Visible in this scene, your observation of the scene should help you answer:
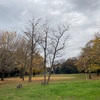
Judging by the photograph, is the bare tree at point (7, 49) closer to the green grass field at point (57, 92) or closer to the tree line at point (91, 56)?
the tree line at point (91, 56)

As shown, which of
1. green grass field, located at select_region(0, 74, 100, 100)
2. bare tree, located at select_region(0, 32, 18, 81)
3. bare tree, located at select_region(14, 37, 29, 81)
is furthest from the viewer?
bare tree, located at select_region(14, 37, 29, 81)

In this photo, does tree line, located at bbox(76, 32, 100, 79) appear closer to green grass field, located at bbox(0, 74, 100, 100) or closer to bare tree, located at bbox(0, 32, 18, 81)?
bare tree, located at bbox(0, 32, 18, 81)

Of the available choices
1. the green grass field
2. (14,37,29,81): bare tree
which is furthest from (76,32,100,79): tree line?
the green grass field

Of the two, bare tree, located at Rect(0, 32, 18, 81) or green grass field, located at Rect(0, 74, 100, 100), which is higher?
bare tree, located at Rect(0, 32, 18, 81)

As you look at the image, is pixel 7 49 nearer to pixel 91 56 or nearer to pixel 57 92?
pixel 91 56

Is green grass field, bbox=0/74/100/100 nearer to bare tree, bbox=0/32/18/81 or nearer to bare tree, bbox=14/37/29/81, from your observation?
bare tree, bbox=0/32/18/81

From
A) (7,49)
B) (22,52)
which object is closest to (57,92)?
(7,49)

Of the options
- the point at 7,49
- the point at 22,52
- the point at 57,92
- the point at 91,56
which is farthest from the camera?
the point at 91,56

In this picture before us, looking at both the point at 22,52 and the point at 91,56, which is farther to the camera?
the point at 91,56

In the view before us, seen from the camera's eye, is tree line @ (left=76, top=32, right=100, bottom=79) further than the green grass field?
Yes

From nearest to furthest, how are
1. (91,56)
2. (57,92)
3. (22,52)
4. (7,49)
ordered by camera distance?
(57,92)
(7,49)
(22,52)
(91,56)

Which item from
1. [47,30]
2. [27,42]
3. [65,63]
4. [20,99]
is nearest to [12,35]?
[27,42]

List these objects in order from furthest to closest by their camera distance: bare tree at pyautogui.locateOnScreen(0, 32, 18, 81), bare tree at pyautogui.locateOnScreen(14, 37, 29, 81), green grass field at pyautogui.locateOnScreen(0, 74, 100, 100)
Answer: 1. bare tree at pyautogui.locateOnScreen(14, 37, 29, 81)
2. bare tree at pyautogui.locateOnScreen(0, 32, 18, 81)
3. green grass field at pyautogui.locateOnScreen(0, 74, 100, 100)

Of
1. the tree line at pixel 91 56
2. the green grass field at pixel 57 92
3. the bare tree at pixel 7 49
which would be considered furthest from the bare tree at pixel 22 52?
the green grass field at pixel 57 92
